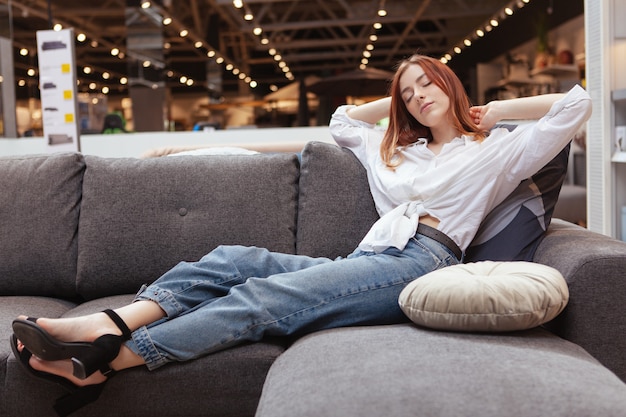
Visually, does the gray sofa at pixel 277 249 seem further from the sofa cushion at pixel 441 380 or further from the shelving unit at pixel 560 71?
the shelving unit at pixel 560 71

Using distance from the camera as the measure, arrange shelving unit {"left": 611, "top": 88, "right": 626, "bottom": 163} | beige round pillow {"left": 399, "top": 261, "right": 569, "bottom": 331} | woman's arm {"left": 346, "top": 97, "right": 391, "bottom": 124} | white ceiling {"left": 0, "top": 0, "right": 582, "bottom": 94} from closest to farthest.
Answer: beige round pillow {"left": 399, "top": 261, "right": 569, "bottom": 331}
woman's arm {"left": 346, "top": 97, "right": 391, "bottom": 124}
shelving unit {"left": 611, "top": 88, "right": 626, "bottom": 163}
white ceiling {"left": 0, "top": 0, "right": 582, "bottom": 94}

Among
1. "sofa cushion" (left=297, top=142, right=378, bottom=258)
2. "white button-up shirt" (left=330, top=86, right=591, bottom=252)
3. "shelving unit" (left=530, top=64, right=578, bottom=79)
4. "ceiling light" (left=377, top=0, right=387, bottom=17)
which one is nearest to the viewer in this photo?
"white button-up shirt" (left=330, top=86, right=591, bottom=252)

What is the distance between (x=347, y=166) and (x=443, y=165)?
0.40 meters

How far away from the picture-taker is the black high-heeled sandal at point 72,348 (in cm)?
157

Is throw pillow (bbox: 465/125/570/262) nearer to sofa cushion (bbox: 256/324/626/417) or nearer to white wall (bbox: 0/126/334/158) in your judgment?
sofa cushion (bbox: 256/324/626/417)

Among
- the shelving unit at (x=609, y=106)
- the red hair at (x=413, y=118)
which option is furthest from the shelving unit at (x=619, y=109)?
the red hair at (x=413, y=118)

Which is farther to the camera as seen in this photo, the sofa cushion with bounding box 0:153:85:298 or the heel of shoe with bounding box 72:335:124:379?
the sofa cushion with bounding box 0:153:85:298

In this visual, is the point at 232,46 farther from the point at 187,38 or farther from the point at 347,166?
the point at 347,166

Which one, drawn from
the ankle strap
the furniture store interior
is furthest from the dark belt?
the ankle strap

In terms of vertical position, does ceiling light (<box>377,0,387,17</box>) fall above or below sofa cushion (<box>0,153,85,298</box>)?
above

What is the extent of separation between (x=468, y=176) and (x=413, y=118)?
1.27 ft

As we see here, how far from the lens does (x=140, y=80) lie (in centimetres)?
942

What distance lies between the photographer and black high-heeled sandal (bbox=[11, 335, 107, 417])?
63.9 inches

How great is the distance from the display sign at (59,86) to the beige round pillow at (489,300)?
4.39m
